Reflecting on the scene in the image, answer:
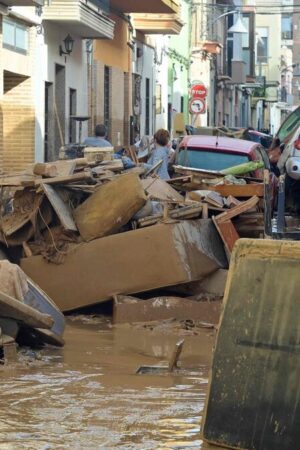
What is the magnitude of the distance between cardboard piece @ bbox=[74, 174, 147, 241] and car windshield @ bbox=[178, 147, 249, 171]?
517 centimetres

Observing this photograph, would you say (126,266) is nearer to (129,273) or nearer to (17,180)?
(129,273)

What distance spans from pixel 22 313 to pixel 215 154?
9.05 metres

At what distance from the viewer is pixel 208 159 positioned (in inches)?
701

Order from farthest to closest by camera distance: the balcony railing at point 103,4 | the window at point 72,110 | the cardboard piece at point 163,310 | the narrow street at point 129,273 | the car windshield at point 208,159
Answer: the balcony railing at point 103,4
the window at point 72,110
the car windshield at point 208,159
the cardboard piece at point 163,310
the narrow street at point 129,273

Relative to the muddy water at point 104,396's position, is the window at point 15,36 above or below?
above

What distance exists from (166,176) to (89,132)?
11649mm

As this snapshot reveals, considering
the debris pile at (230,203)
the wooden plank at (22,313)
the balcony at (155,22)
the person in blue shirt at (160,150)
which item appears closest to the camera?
the wooden plank at (22,313)

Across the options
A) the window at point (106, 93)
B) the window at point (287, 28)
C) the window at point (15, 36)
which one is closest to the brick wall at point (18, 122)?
the window at point (15, 36)

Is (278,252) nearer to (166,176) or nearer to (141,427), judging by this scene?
(141,427)

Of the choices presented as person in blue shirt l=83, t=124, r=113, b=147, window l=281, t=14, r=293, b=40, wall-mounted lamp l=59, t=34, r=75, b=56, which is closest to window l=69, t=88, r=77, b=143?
wall-mounted lamp l=59, t=34, r=75, b=56

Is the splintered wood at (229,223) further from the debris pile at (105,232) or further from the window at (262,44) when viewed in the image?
the window at (262,44)

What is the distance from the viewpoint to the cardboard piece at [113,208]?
40.6 feet

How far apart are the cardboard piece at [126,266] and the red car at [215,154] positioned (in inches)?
212

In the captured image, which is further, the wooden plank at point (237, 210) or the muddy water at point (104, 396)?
the wooden plank at point (237, 210)
